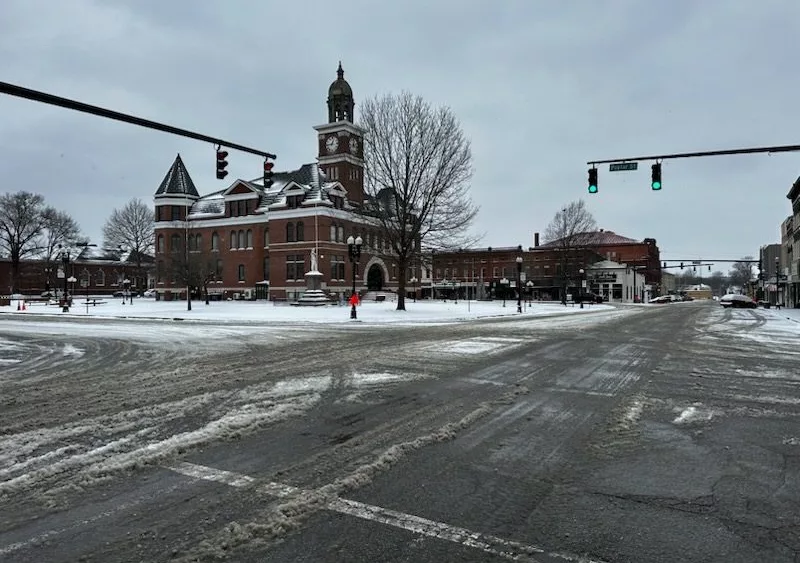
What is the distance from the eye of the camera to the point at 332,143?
224ft

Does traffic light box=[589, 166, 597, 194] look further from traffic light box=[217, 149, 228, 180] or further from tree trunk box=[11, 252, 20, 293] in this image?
tree trunk box=[11, 252, 20, 293]

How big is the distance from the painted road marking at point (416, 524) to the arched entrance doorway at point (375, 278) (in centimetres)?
6466

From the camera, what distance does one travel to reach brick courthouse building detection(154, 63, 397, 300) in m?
62.7

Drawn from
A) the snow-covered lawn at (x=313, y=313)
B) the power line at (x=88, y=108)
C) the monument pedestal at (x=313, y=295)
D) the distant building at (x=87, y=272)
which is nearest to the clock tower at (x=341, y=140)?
the monument pedestal at (x=313, y=295)

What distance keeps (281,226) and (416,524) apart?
62.7 metres

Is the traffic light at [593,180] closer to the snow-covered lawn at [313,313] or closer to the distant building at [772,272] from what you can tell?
the snow-covered lawn at [313,313]

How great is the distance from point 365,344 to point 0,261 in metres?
94.1

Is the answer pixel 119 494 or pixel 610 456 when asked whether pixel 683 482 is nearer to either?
pixel 610 456

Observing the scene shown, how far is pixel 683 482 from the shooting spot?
4812mm

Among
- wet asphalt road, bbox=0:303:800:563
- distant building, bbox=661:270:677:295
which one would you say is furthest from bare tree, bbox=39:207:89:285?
distant building, bbox=661:270:677:295

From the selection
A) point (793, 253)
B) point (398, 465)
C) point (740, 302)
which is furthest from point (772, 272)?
point (398, 465)

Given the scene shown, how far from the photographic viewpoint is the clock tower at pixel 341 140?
67312mm

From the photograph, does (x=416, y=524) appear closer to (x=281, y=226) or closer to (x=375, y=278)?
(x=281, y=226)

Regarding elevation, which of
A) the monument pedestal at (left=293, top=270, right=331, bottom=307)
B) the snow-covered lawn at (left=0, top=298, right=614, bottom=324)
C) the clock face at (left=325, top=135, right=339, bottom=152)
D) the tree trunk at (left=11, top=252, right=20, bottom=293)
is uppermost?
the clock face at (left=325, top=135, right=339, bottom=152)
